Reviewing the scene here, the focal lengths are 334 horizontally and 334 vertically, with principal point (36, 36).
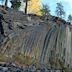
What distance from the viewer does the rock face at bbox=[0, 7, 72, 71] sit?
33406mm

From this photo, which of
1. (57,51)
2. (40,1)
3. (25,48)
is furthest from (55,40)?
(40,1)

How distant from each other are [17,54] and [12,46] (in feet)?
3.61

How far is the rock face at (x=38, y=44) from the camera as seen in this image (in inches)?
1315

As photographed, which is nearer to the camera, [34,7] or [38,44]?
[38,44]

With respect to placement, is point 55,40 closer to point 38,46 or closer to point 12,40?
point 38,46

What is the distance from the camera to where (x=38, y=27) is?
3872 cm

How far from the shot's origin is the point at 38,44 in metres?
35.6

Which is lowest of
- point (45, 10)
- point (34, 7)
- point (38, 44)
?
point (38, 44)

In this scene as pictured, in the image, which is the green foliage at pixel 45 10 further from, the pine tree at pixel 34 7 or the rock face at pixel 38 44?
the rock face at pixel 38 44

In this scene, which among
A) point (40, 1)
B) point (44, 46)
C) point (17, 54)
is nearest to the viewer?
point (17, 54)

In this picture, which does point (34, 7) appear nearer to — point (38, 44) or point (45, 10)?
point (45, 10)

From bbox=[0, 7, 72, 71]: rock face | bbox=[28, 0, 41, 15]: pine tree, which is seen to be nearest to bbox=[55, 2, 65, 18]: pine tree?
bbox=[28, 0, 41, 15]: pine tree

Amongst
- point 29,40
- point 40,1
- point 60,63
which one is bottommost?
point 60,63

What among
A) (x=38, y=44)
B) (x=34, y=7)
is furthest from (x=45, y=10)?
(x=38, y=44)
